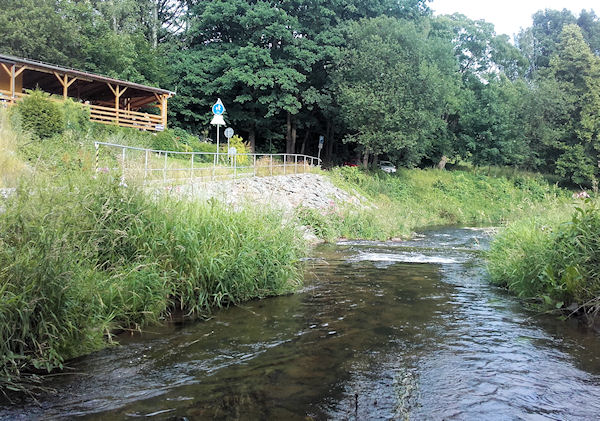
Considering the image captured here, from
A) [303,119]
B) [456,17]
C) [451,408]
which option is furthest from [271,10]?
[451,408]

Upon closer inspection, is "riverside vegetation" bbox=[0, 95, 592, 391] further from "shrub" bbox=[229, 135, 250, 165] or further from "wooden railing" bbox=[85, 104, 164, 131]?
"wooden railing" bbox=[85, 104, 164, 131]

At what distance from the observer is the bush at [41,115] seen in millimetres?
18156

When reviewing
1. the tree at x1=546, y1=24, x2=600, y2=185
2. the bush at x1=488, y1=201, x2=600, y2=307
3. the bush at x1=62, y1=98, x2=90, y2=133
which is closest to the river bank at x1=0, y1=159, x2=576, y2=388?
the bush at x1=488, y1=201, x2=600, y2=307

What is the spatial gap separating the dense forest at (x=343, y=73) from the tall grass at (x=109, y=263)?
24.2 metres

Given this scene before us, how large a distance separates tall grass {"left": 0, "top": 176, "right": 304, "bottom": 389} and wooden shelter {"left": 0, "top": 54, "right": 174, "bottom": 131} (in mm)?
22043

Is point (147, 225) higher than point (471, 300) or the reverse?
higher

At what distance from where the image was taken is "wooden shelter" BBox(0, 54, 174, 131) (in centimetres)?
2791

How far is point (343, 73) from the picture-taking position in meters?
33.2

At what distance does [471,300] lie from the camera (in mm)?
8430

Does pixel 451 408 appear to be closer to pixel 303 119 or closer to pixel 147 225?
pixel 147 225

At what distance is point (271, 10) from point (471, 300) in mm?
31095

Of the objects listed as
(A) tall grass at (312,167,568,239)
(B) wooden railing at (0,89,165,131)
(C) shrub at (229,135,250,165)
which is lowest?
(A) tall grass at (312,167,568,239)

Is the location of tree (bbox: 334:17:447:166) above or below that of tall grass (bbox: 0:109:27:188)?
above

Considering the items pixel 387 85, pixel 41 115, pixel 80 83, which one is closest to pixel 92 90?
pixel 80 83
